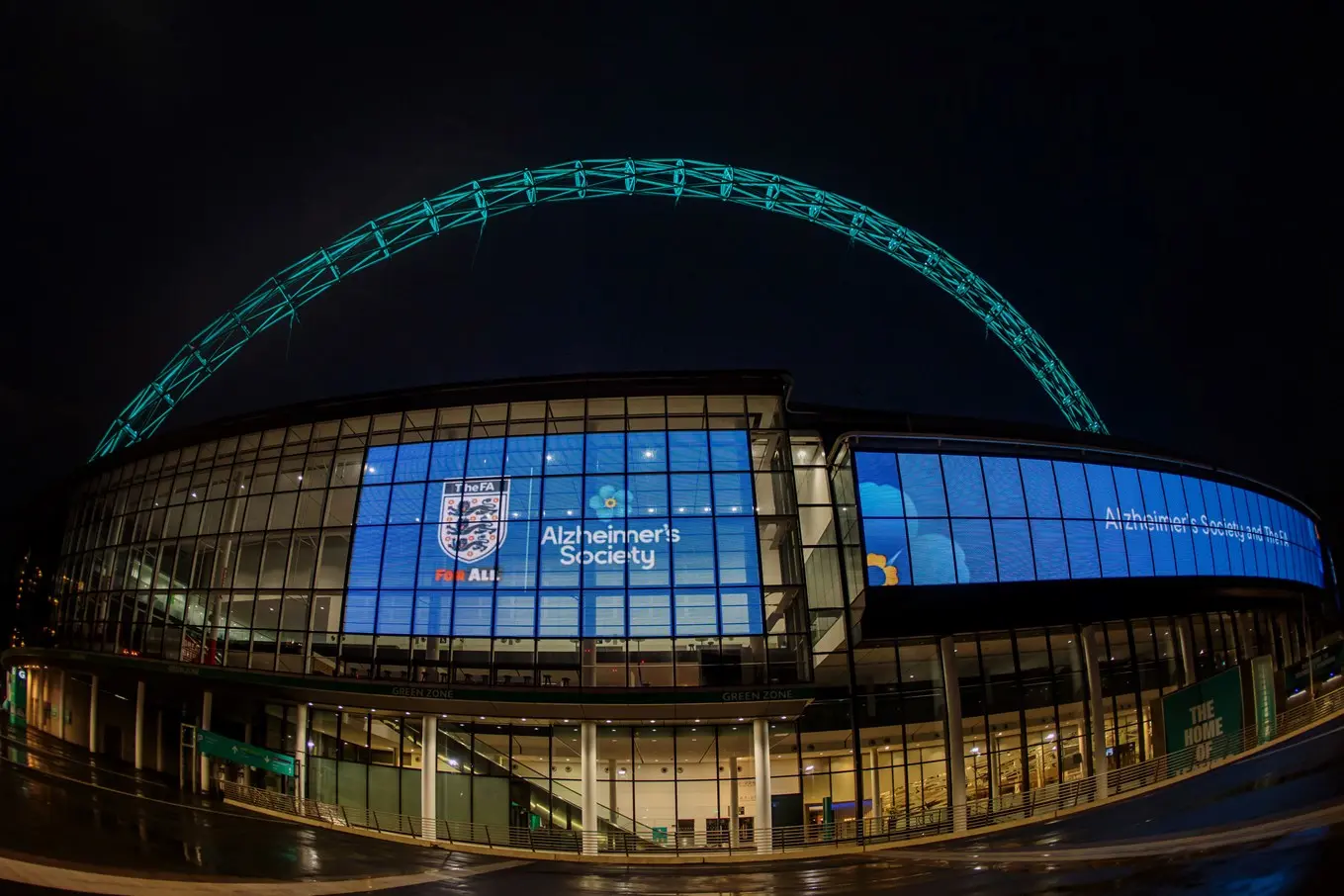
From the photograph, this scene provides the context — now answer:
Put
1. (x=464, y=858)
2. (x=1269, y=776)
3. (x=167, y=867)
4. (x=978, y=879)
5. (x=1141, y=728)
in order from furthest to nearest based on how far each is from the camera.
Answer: (x=1141, y=728), (x=464, y=858), (x=1269, y=776), (x=167, y=867), (x=978, y=879)

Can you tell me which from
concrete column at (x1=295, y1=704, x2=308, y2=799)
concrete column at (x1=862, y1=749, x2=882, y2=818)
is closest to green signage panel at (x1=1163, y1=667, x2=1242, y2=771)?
concrete column at (x1=862, y1=749, x2=882, y2=818)

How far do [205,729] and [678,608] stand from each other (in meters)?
23.1

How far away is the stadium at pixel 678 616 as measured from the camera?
29.7 metres

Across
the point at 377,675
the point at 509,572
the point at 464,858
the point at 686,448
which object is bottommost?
the point at 464,858

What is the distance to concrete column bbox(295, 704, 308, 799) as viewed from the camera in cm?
3297

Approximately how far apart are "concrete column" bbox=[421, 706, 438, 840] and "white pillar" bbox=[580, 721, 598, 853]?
569 centimetres

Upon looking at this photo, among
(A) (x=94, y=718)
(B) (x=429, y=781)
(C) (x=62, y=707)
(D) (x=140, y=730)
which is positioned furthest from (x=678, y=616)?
(C) (x=62, y=707)

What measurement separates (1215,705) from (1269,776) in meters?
6.61

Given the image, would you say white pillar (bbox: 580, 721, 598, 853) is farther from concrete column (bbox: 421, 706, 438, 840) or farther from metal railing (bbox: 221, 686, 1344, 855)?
concrete column (bbox: 421, 706, 438, 840)

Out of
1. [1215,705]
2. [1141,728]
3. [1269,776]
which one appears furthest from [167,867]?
[1141,728]

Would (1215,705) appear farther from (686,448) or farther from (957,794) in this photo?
(686,448)

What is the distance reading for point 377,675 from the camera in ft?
103

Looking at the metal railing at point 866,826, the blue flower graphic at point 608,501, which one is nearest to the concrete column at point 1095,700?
the metal railing at point 866,826

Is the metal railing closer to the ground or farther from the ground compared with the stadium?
closer to the ground
